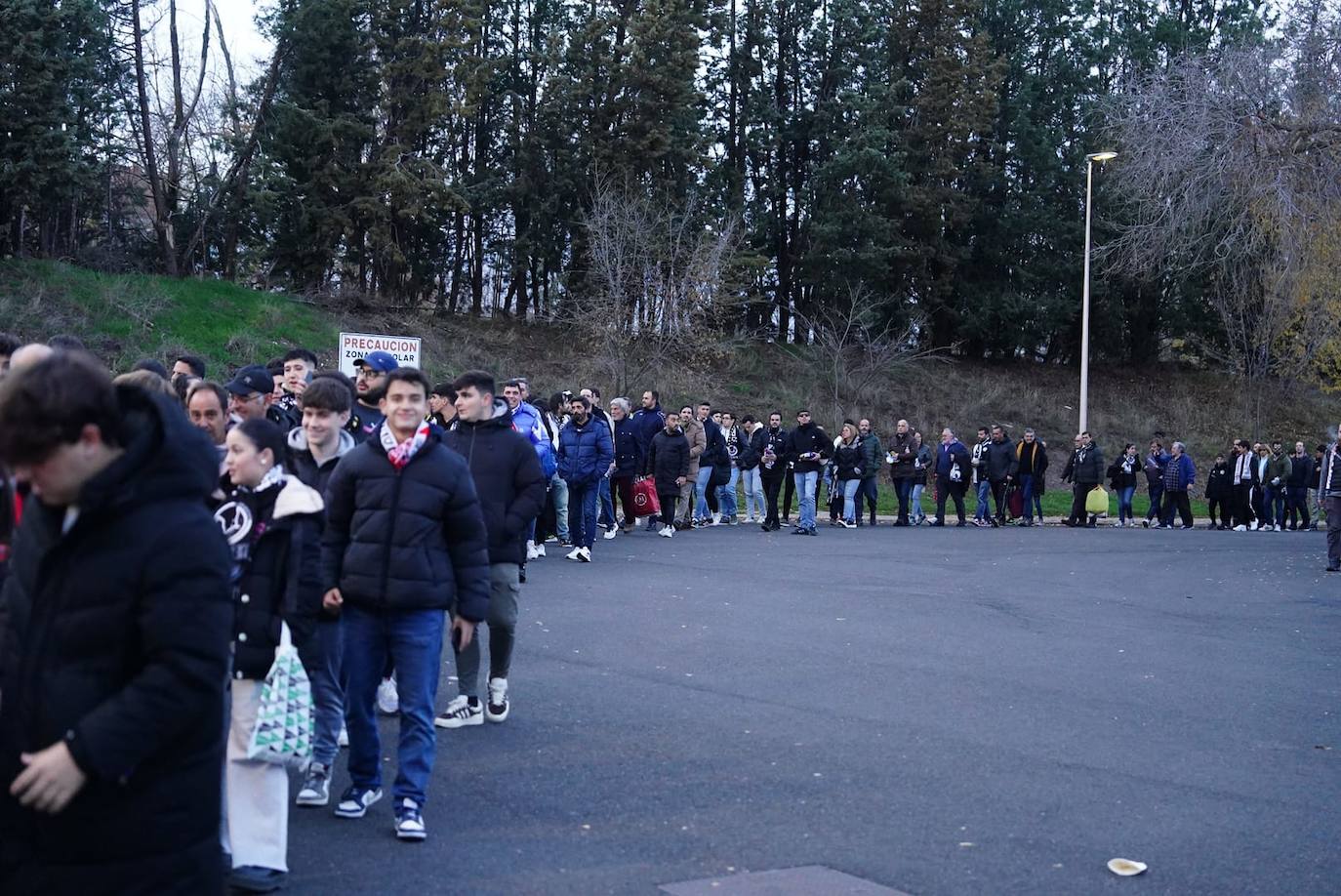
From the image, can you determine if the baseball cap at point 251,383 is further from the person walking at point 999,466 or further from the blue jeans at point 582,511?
the person walking at point 999,466

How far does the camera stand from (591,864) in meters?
5.55

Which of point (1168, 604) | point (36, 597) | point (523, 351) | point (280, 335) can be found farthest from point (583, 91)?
point (36, 597)

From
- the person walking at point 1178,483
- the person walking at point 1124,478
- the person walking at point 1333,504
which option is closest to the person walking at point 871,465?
the person walking at point 1124,478

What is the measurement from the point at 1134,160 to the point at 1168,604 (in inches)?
412

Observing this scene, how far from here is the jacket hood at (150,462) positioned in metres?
2.98

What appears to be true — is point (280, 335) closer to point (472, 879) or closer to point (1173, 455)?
point (1173, 455)

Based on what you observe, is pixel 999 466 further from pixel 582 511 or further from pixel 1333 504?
pixel 582 511

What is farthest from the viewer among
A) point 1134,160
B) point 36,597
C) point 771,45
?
point 771,45

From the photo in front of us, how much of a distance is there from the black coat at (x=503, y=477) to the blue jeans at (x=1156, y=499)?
2535cm

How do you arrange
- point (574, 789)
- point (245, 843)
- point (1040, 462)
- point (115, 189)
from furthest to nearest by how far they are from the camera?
point (115, 189) → point (1040, 462) → point (574, 789) → point (245, 843)

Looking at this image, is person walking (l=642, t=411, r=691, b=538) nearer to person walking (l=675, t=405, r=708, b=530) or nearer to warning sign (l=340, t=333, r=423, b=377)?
person walking (l=675, t=405, r=708, b=530)

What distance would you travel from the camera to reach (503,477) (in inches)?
324

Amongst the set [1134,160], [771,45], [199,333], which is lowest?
[199,333]

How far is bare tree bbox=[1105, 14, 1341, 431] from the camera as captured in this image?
21.0 metres
